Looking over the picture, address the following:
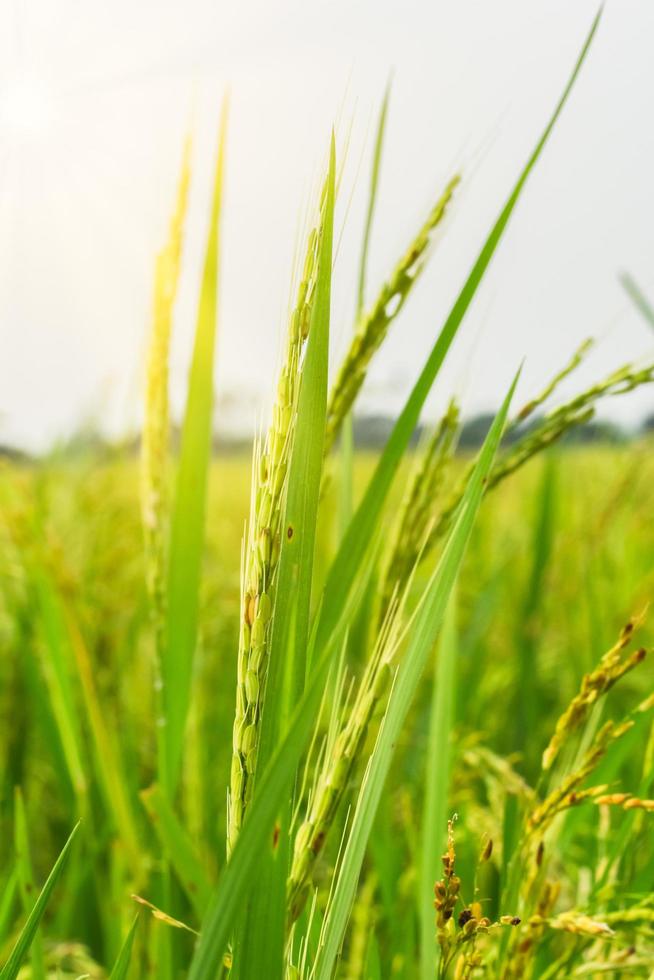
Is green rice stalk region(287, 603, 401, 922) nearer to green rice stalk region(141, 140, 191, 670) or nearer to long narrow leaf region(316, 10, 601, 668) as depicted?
long narrow leaf region(316, 10, 601, 668)

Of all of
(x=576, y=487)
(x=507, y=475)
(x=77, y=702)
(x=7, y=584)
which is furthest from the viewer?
(x=576, y=487)

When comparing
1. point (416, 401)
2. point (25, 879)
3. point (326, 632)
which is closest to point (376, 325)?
point (416, 401)

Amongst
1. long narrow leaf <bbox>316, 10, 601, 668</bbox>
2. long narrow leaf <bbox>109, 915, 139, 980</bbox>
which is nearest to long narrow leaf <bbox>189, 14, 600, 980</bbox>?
long narrow leaf <bbox>316, 10, 601, 668</bbox>

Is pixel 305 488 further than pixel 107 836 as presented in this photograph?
No

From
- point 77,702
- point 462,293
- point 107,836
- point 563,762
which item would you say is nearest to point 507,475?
point 462,293

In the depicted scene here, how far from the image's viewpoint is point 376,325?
1.59 feet

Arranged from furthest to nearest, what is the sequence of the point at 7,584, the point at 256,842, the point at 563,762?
the point at 7,584
the point at 563,762
the point at 256,842


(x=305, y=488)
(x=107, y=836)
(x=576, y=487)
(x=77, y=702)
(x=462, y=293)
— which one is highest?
(x=576, y=487)

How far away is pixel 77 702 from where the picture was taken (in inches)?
53.5

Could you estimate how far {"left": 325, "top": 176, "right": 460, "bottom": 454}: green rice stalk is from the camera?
0.47 meters

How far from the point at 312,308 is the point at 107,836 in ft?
2.84

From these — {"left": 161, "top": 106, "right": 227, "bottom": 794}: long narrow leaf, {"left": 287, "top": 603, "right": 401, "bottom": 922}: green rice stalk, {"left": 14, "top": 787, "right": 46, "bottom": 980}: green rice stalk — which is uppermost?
{"left": 161, "top": 106, "right": 227, "bottom": 794}: long narrow leaf

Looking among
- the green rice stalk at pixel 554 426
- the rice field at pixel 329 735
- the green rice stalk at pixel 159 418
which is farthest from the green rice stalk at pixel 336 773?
the green rice stalk at pixel 159 418

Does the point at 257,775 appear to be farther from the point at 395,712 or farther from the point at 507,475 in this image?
the point at 507,475
